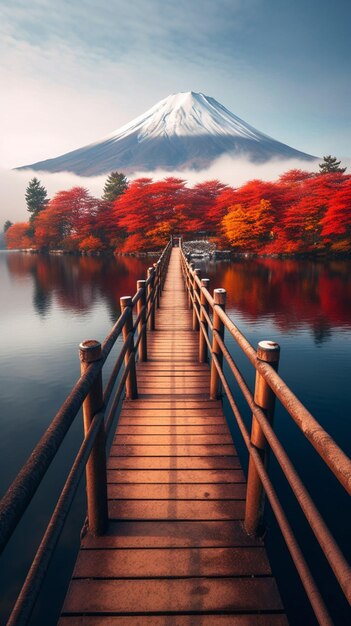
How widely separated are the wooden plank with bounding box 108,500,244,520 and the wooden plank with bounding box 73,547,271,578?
26cm

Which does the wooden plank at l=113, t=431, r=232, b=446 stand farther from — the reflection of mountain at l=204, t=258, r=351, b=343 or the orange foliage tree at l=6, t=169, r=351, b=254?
the orange foliage tree at l=6, t=169, r=351, b=254

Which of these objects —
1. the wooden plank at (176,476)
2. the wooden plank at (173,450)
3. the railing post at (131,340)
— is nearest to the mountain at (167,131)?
the railing post at (131,340)

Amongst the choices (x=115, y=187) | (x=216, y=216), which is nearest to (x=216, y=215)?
(x=216, y=216)

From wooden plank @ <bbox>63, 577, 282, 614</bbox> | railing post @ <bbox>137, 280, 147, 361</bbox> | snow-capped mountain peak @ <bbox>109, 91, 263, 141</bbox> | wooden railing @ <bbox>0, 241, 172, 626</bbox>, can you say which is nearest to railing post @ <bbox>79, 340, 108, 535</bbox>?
wooden railing @ <bbox>0, 241, 172, 626</bbox>

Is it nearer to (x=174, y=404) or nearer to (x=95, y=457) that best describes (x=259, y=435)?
(x=95, y=457)

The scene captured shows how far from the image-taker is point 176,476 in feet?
9.46

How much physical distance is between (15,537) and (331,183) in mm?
42422

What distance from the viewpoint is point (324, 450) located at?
1140mm

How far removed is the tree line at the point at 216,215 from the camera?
37653mm

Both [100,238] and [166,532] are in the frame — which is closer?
[166,532]

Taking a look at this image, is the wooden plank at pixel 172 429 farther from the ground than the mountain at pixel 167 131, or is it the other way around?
the mountain at pixel 167 131

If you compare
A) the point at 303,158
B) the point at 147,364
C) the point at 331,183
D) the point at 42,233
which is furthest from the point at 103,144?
the point at 147,364

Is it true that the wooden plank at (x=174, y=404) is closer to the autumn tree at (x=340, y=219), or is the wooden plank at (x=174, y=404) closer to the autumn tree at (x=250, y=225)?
the autumn tree at (x=340, y=219)

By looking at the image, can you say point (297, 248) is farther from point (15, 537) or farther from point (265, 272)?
point (15, 537)
